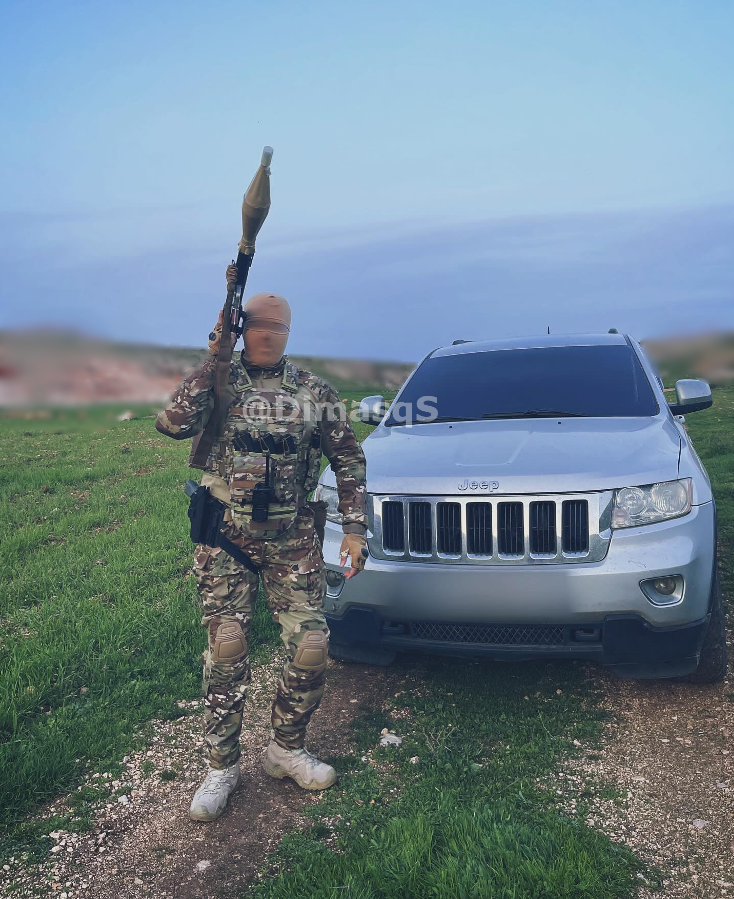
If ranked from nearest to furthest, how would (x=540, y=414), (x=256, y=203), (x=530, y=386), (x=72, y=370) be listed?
1. (x=72, y=370)
2. (x=256, y=203)
3. (x=540, y=414)
4. (x=530, y=386)

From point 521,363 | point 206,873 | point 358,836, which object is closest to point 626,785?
point 358,836

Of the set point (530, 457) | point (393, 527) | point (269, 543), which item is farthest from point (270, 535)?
point (530, 457)

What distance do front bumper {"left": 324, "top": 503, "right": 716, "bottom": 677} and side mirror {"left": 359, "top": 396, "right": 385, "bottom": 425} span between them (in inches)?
60.5

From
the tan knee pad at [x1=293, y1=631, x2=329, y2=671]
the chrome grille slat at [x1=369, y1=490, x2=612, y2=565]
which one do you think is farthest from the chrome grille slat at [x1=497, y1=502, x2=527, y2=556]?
the tan knee pad at [x1=293, y1=631, x2=329, y2=671]

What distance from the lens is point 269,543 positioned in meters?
3.25

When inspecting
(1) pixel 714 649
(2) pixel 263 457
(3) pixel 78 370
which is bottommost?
(1) pixel 714 649

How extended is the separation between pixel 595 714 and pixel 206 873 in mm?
1923

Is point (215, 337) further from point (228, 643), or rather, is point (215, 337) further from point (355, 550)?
point (228, 643)

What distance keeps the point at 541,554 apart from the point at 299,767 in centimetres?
137

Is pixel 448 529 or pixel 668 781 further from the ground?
pixel 448 529

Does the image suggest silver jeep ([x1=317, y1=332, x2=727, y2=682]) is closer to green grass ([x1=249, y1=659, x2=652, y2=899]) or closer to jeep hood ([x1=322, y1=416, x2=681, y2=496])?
jeep hood ([x1=322, y1=416, x2=681, y2=496])

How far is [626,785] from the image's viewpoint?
10.4ft

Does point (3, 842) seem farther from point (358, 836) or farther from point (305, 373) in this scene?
Answer: point (305, 373)

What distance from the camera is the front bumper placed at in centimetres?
340
